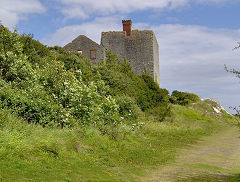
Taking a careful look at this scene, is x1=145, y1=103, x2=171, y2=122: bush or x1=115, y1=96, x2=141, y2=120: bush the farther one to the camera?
x1=145, y1=103, x2=171, y2=122: bush

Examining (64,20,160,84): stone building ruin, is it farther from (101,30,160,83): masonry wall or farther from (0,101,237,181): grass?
(0,101,237,181): grass

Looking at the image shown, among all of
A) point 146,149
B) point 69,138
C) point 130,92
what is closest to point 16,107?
point 69,138

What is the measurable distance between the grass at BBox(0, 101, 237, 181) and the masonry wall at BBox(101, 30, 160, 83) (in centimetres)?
2539

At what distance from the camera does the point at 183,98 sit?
43.1m

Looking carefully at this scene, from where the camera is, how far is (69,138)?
11.4 m

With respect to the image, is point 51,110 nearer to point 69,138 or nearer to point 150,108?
point 69,138

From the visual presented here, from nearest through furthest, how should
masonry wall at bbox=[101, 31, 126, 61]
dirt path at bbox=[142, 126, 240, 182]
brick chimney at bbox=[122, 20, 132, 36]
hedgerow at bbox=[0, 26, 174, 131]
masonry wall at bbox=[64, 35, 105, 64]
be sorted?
dirt path at bbox=[142, 126, 240, 182], hedgerow at bbox=[0, 26, 174, 131], masonry wall at bbox=[64, 35, 105, 64], masonry wall at bbox=[101, 31, 126, 61], brick chimney at bbox=[122, 20, 132, 36]

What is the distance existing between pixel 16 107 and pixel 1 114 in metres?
1.82

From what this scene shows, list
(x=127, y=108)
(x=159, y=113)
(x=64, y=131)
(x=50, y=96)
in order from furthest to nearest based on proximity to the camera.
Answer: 1. (x=159, y=113)
2. (x=127, y=108)
3. (x=50, y=96)
4. (x=64, y=131)

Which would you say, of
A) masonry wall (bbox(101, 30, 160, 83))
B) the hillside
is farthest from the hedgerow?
masonry wall (bbox(101, 30, 160, 83))

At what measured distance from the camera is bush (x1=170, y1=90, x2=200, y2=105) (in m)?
41.8

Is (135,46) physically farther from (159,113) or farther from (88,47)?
(159,113)

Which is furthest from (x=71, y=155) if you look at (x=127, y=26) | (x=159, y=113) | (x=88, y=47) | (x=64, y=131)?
(x=127, y=26)

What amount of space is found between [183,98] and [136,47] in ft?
34.8
